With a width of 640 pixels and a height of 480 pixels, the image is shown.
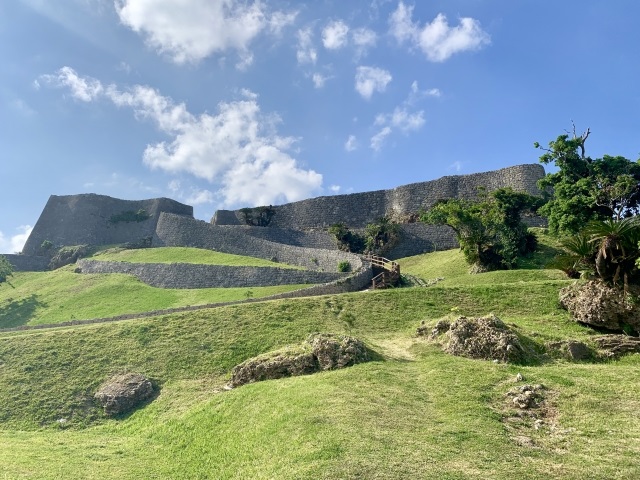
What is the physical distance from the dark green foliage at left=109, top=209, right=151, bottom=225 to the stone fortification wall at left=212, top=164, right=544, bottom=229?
9537 millimetres

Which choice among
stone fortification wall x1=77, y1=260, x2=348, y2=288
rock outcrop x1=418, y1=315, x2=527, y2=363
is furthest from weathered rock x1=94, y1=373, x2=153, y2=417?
stone fortification wall x1=77, y1=260, x2=348, y2=288

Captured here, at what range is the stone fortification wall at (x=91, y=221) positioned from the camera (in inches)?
2579

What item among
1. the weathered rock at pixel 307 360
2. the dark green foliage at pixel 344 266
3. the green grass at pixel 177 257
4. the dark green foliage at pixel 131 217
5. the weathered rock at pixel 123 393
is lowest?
the weathered rock at pixel 123 393

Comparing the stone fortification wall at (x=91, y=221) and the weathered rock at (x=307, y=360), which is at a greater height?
the stone fortification wall at (x=91, y=221)

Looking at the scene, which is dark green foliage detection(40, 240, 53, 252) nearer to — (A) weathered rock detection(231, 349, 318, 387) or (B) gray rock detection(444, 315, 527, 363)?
(A) weathered rock detection(231, 349, 318, 387)

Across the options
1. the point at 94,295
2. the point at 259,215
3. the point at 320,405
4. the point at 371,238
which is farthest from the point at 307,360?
the point at 259,215

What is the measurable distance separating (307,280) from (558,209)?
15780 mm

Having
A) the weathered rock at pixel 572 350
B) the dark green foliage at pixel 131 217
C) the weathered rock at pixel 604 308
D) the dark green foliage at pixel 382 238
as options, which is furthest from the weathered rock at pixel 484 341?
the dark green foliage at pixel 131 217

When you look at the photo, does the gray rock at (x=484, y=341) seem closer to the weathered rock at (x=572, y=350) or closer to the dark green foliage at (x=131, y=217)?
the weathered rock at (x=572, y=350)

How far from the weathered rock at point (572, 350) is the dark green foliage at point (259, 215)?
49.8 m

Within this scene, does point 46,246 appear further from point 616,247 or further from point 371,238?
point 616,247

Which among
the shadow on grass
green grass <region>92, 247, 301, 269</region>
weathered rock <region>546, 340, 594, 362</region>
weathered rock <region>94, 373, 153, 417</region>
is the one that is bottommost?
weathered rock <region>94, 373, 153, 417</region>

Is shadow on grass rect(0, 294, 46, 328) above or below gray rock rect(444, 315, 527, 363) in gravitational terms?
above

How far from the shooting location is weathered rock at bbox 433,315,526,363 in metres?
13.9
